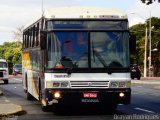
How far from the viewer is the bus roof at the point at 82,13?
57.0ft

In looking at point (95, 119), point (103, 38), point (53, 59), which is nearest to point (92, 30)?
point (103, 38)

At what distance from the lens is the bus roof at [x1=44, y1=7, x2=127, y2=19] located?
57.0 ft

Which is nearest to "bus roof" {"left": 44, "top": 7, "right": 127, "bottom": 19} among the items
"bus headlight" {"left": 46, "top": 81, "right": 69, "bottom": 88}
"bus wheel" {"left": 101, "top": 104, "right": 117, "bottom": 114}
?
"bus headlight" {"left": 46, "top": 81, "right": 69, "bottom": 88}

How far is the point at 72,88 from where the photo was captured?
1700cm

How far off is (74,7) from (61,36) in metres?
1.17

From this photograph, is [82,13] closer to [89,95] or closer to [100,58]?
[100,58]

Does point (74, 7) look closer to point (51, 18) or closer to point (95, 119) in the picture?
point (51, 18)

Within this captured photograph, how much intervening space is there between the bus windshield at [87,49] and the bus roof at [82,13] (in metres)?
0.49

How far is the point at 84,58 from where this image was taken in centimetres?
1706

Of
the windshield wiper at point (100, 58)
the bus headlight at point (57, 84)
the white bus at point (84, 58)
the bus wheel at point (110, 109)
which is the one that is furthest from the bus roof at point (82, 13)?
the bus wheel at point (110, 109)

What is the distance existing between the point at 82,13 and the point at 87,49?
1.15 metres

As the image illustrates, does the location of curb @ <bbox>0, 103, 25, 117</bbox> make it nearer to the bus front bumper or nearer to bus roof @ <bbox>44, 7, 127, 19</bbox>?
the bus front bumper

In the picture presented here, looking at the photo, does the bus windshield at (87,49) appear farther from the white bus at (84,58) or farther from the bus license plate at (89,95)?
the bus license plate at (89,95)

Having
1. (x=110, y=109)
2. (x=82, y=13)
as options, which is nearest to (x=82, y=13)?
(x=82, y=13)
